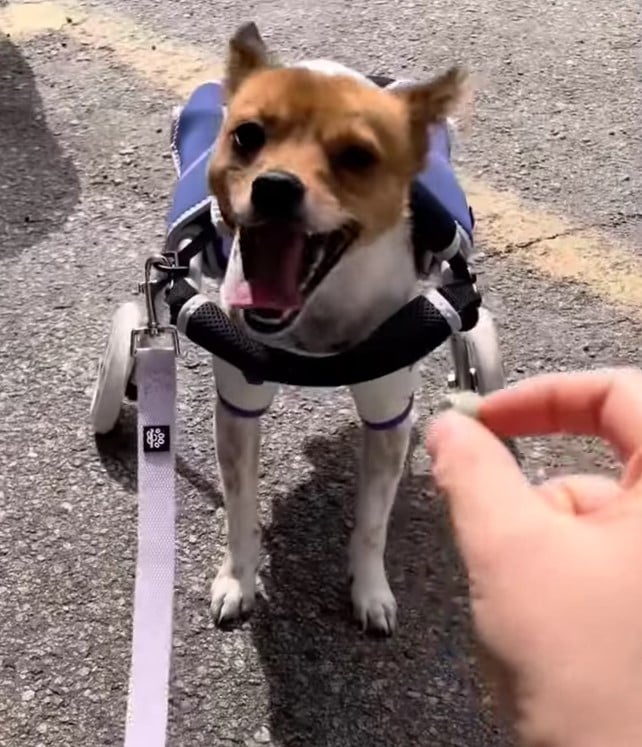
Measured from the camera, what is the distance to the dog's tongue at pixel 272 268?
5.70 feet

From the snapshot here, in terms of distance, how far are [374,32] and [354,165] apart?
2.28 metres

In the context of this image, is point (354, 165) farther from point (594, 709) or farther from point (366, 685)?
point (594, 709)

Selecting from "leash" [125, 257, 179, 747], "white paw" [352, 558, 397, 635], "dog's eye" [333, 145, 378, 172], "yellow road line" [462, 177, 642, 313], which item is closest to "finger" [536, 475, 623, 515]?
"leash" [125, 257, 179, 747]

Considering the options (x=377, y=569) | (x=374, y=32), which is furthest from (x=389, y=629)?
(x=374, y=32)

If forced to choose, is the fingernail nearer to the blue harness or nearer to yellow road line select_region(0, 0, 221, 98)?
the blue harness

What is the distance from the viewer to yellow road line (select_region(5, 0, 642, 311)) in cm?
289

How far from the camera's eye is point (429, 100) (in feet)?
6.14

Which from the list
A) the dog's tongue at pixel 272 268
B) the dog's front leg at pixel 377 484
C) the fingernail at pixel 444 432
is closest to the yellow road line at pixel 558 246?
the dog's front leg at pixel 377 484

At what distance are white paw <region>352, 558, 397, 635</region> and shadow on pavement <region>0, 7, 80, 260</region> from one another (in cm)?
131

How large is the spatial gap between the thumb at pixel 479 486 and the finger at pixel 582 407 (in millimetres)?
23

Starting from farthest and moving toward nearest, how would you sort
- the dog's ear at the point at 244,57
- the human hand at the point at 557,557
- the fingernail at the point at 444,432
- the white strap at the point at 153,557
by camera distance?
1. the dog's ear at the point at 244,57
2. the white strap at the point at 153,557
3. the fingernail at the point at 444,432
4. the human hand at the point at 557,557

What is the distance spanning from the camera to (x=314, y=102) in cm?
177

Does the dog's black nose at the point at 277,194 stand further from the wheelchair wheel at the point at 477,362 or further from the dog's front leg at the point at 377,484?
the wheelchair wheel at the point at 477,362

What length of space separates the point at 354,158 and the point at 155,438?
494 mm
